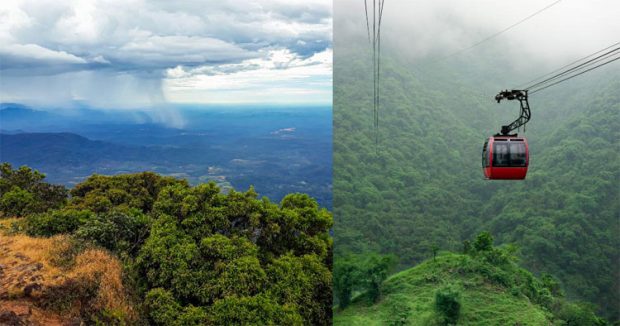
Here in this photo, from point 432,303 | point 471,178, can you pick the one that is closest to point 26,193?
point 432,303

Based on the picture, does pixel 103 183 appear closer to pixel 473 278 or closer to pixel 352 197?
pixel 473 278

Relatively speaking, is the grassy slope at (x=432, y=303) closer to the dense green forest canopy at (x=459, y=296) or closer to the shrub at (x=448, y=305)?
the dense green forest canopy at (x=459, y=296)

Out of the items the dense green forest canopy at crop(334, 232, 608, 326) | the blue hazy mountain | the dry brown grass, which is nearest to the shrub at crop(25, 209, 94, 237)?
the dry brown grass

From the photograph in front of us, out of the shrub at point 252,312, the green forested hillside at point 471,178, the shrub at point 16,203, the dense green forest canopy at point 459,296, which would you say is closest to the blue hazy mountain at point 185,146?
the green forested hillside at point 471,178

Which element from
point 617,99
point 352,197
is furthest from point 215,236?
point 617,99

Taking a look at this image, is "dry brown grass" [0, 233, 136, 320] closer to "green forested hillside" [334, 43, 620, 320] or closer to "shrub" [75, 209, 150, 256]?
"shrub" [75, 209, 150, 256]

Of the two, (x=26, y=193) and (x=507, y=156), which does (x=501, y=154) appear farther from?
(x=26, y=193)
